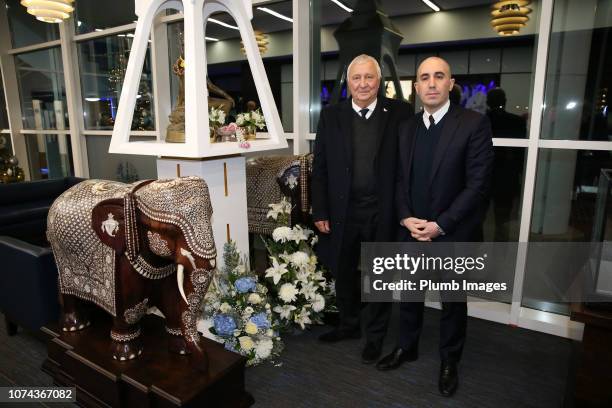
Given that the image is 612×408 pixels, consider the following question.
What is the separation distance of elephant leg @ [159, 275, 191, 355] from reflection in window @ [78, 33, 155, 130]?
3725mm

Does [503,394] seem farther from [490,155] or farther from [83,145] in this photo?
[83,145]

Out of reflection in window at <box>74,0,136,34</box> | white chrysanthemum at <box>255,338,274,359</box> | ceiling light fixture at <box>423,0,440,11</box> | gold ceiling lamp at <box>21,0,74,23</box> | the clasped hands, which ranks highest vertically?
reflection in window at <box>74,0,136,34</box>

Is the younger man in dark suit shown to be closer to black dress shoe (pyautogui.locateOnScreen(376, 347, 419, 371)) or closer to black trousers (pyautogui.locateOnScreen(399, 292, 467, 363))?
black trousers (pyautogui.locateOnScreen(399, 292, 467, 363))

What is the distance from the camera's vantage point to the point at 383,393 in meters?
2.15

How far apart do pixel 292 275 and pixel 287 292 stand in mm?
147

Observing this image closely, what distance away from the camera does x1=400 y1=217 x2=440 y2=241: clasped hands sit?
2.07m

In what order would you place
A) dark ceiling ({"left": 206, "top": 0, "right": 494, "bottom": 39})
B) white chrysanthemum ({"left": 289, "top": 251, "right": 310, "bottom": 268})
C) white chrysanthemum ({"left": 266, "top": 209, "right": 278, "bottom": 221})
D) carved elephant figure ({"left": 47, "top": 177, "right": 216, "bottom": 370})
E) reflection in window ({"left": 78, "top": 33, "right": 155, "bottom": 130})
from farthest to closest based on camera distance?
reflection in window ({"left": 78, "top": 33, "right": 155, "bottom": 130}) < dark ceiling ({"left": 206, "top": 0, "right": 494, "bottom": 39}) < white chrysanthemum ({"left": 266, "top": 209, "right": 278, "bottom": 221}) < white chrysanthemum ({"left": 289, "top": 251, "right": 310, "bottom": 268}) < carved elephant figure ({"left": 47, "top": 177, "right": 216, "bottom": 370})

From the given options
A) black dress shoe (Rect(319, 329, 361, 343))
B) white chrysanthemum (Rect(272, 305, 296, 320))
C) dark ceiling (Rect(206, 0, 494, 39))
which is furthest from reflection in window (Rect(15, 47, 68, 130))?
black dress shoe (Rect(319, 329, 361, 343))

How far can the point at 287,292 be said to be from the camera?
2529 mm

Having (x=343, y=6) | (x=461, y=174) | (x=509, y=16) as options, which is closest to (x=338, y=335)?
(x=461, y=174)

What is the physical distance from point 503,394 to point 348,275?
3.37 feet

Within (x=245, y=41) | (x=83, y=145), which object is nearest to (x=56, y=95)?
(x=83, y=145)

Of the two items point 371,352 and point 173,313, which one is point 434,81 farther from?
point 173,313

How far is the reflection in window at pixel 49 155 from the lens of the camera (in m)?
6.37
